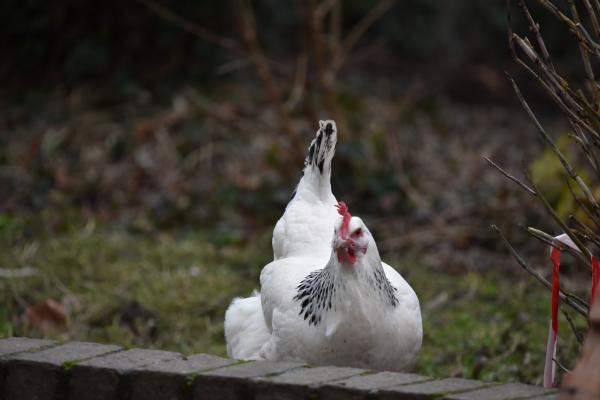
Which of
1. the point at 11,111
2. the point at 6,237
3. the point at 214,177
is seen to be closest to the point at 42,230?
the point at 6,237

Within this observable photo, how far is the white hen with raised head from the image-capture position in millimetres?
3752

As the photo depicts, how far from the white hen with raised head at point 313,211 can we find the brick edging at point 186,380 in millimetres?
1181

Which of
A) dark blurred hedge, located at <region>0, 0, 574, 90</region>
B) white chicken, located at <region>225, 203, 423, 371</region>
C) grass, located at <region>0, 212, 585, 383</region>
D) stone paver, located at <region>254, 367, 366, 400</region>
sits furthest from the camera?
dark blurred hedge, located at <region>0, 0, 574, 90</region>

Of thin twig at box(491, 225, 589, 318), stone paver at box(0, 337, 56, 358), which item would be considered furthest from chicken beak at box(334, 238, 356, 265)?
stone paver at box(0, 337, 56, 358)

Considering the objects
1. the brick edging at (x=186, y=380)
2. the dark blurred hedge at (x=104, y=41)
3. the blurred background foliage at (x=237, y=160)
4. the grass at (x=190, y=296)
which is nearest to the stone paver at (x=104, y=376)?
the brick edging at (x=186, y=380)

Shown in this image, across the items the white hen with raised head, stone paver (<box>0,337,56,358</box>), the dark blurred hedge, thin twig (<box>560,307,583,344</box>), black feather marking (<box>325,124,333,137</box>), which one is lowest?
thin twig (<box>560,307,583,344</box>)

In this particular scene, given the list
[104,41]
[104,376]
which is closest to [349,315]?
[104,376]

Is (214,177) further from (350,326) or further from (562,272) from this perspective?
(350,326)

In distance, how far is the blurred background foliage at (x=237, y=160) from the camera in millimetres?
4789

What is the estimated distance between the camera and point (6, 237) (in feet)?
19.0

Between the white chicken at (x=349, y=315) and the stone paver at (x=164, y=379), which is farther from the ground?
the white chicken at (x=349, y=315)

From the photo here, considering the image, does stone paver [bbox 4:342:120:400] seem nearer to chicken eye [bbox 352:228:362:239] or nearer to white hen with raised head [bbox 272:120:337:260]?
chicken eye [bbox 352:228:362:239]

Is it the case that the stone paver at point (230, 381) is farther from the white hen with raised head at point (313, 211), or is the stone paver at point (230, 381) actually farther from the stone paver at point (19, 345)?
the white hen with raised head at point (313, 211)

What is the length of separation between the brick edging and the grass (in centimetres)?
145
